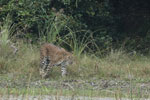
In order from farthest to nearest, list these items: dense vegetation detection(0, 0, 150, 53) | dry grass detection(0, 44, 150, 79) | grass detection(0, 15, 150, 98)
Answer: dense vegetation detection(0, 0, 150, 53)
dry grass detection(0, 44, 150, 79)
grass detection(0, 15, 150, 98)

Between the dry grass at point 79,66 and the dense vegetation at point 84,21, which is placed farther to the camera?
the dense vegetation at point 84,21

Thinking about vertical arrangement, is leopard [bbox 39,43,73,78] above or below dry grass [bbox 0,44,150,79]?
above

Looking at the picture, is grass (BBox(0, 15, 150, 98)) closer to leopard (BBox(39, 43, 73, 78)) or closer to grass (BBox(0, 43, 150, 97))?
grass (BBox(0, 43, 150, 97))

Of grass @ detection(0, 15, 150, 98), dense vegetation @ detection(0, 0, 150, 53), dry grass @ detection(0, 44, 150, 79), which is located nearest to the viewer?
grass @ detection(0, 15, 150, 98)

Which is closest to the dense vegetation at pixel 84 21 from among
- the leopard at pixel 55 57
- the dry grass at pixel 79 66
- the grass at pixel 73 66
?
the grass at pixel 73 66

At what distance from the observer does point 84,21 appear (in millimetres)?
18844

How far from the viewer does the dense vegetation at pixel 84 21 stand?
16500mm

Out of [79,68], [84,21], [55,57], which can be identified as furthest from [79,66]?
[84,21]

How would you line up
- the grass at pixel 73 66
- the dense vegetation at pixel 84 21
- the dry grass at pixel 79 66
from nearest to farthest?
the grass at pixel 73 66 < the dry grass at pixel 79 66 < the dense vegetation at pixel 84 21

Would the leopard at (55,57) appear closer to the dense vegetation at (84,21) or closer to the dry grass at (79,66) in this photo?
the dry grass at (79,66)

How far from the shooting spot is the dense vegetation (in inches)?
650

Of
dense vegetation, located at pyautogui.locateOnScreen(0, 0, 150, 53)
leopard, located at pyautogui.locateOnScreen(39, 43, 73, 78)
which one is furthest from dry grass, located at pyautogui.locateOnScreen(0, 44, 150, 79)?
dense vegetation, located at pyautogui.locateOnScreen(0, 0, 150, 53)

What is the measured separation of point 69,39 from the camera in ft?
55.7

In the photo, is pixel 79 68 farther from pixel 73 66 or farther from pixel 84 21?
pixel 84 21
